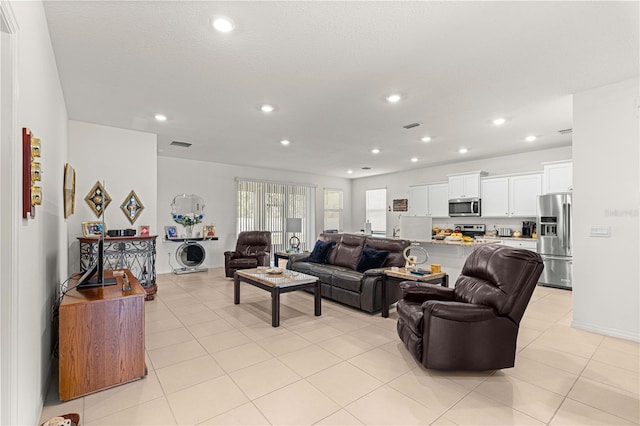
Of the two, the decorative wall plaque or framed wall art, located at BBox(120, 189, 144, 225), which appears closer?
the decorative wall plaque

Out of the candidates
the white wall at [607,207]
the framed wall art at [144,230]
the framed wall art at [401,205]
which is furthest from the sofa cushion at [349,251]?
the framed wall art at [401,205]

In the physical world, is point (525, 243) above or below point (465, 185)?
below

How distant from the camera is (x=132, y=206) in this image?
15.9ft

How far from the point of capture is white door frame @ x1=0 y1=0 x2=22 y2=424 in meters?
1.32

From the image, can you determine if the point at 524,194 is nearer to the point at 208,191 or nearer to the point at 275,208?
the point at 275,208

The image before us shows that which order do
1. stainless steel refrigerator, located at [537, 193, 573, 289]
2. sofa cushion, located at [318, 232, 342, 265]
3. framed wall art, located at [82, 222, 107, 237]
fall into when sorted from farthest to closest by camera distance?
stainless steel refrigerator, located at [537, 193, 573, 289], sofa cushion, located at [318, 232, 342, 265], framed wall art, located at [82, 222, 107, 237]

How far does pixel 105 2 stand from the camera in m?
2.03

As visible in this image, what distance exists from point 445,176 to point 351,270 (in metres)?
4.53

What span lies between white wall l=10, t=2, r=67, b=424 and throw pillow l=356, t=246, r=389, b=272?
3.55 meters

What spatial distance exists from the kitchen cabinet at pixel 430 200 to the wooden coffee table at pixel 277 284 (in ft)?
16.1

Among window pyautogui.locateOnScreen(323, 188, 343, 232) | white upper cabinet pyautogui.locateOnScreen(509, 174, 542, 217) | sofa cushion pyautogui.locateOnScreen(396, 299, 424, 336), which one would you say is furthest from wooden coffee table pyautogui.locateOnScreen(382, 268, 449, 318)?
window pyautogui.locateOnScreen(323, 188, 343, 232)

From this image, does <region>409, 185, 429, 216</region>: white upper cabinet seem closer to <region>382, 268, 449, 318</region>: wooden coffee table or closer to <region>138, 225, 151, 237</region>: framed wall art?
<region>382, 268, 449, 318</region>: wooden coffee table

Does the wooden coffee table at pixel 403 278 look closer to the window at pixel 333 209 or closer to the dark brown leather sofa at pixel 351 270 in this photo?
the dark brown leather sofa at pixel 351 270

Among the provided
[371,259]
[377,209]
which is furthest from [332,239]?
[377,209]
